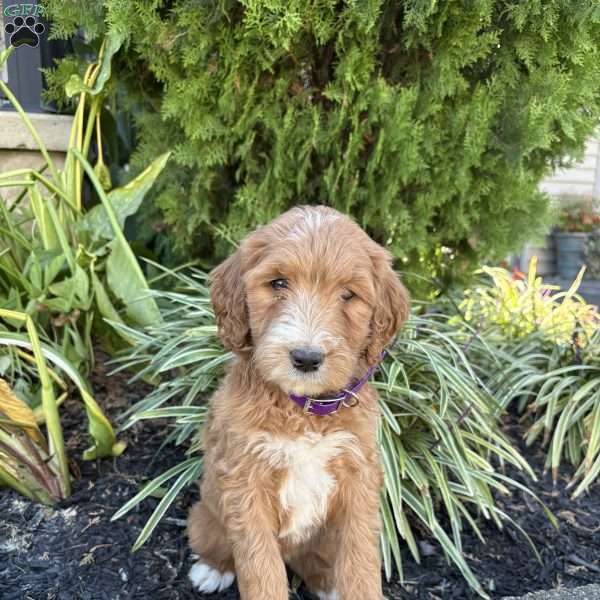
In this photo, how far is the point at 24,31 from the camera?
4477mm

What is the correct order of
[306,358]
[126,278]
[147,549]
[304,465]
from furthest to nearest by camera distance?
1. [126,278]
2. [147,549]
3. [304,465]
4. [306,358]

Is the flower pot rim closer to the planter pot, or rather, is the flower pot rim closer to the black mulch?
the planter pot

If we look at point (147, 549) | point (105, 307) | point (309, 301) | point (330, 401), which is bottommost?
point (147, 549)

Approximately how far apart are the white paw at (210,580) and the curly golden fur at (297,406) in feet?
1.25

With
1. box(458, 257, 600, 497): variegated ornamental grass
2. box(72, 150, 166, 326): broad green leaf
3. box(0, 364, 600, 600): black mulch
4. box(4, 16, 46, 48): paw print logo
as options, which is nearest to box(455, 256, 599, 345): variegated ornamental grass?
box(458, 257, 600, 497): variegated ornamental grass

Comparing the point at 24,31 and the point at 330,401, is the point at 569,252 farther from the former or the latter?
the point at 330,401

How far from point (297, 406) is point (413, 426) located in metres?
1.24

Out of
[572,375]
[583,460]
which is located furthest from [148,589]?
[572,375]

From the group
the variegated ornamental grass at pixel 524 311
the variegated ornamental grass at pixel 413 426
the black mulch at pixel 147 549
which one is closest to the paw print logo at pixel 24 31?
the variegated ornamental grass at pixel 413 426

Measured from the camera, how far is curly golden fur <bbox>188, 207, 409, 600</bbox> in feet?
6.77

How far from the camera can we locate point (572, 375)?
386 cm

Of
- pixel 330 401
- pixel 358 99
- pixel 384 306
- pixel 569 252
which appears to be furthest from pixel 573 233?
pixel 330 401

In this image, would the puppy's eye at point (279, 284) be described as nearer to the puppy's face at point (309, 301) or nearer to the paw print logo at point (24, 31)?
the puppy's face at point (309, 301)

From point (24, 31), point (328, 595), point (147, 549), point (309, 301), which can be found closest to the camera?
point (309, 301)
